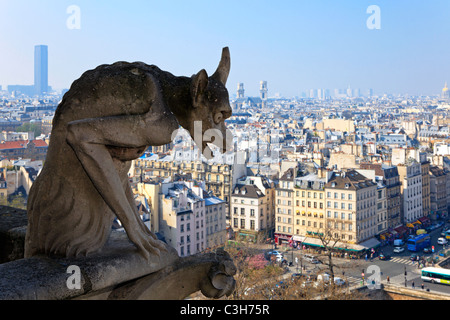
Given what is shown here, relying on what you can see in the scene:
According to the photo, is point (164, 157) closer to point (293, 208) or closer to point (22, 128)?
point (293, 208)

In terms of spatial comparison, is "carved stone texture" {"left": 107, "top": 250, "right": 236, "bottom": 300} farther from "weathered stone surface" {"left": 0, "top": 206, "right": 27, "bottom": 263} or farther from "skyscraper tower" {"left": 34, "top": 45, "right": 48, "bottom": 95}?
"skyscraper tower" {"left": 34, "top": 45, "right": 48, "bottom": 95}

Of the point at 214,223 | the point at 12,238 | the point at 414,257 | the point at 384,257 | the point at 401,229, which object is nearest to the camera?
the point at 12,238

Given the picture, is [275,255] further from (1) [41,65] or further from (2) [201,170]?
(1) [41,65]

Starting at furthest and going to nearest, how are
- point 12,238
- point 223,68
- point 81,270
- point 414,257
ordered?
point 414,257, point 12,238, point 223,68, point 81,270


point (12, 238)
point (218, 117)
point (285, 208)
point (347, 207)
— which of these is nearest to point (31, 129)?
point (285, 208)

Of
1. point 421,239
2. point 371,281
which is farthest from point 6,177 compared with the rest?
point 421,239

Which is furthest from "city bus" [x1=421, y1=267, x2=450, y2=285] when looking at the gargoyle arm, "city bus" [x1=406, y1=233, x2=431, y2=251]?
the gargoyle arm
